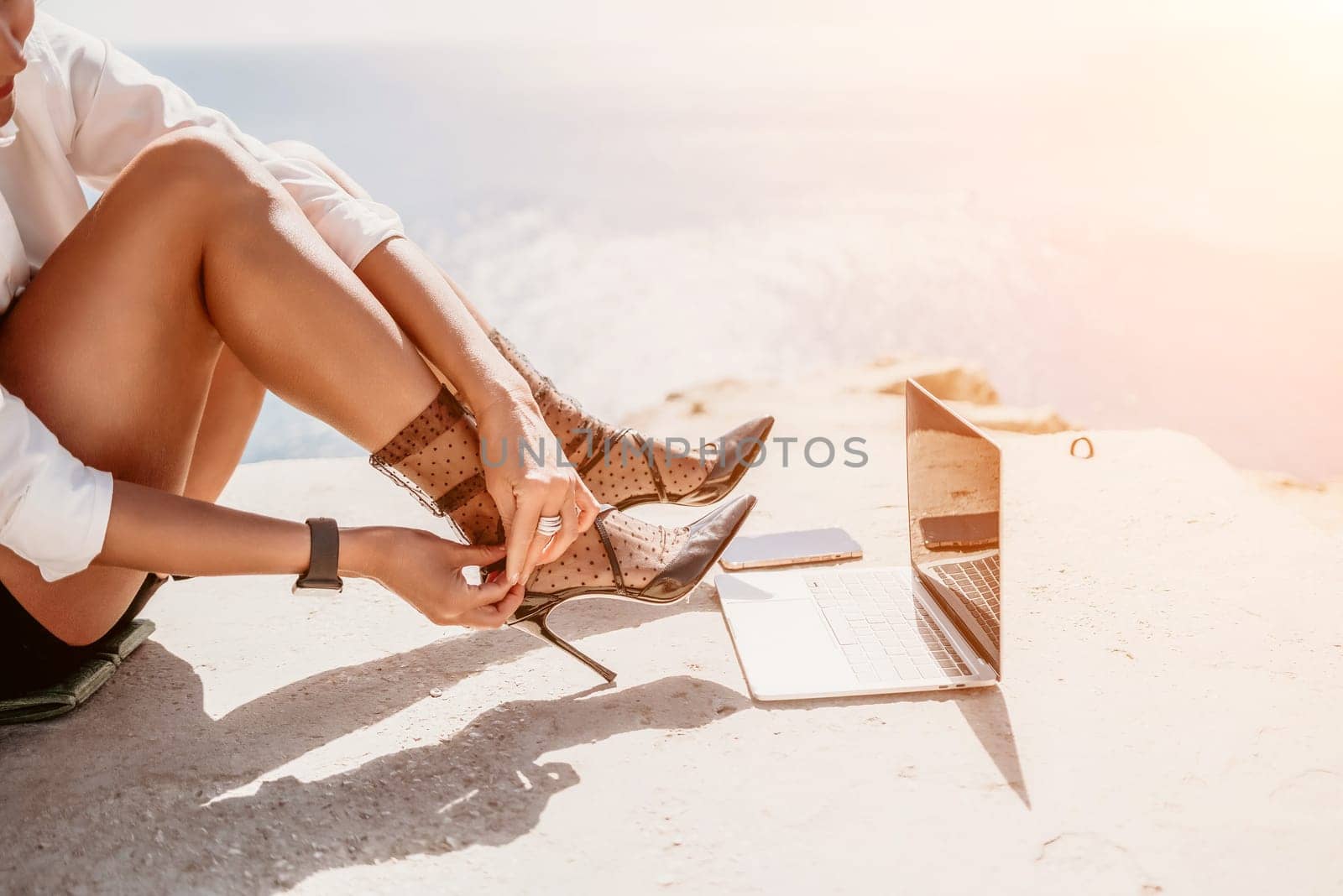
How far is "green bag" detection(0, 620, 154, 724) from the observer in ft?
4.61

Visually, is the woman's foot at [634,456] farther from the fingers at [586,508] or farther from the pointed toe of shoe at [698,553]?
the fingers at [586,508]

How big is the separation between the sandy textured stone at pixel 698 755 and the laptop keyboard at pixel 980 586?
0.36 ft

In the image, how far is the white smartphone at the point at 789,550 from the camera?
74.3 inches

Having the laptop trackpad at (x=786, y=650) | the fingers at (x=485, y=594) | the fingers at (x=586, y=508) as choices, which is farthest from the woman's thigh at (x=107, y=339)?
the laptop trackpad at (x=786, y=650)

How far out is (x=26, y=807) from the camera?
4.07 feet

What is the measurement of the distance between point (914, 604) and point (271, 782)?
95cm

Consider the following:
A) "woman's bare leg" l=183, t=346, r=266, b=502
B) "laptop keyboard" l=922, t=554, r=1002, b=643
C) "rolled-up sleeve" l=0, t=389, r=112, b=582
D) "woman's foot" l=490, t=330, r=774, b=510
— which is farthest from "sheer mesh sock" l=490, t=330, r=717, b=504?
"rolled-up sleeve" l=0, t=389, r=112, b=582

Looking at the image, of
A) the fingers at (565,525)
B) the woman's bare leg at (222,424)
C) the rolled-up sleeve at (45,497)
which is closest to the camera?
the rolled-up sleeve at (45,497)

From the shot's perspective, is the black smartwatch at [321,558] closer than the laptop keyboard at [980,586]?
Yes

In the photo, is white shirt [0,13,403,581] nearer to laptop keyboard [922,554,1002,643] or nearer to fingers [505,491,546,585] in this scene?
fingers [505,491,546,585]

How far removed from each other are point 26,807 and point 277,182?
0.82 metres

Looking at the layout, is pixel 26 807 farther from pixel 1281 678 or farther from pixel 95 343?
pixel 1281 678

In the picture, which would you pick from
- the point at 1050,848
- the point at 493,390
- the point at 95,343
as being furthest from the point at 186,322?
the point at 1050,848

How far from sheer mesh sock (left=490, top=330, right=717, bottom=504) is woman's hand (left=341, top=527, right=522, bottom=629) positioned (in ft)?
1.25
